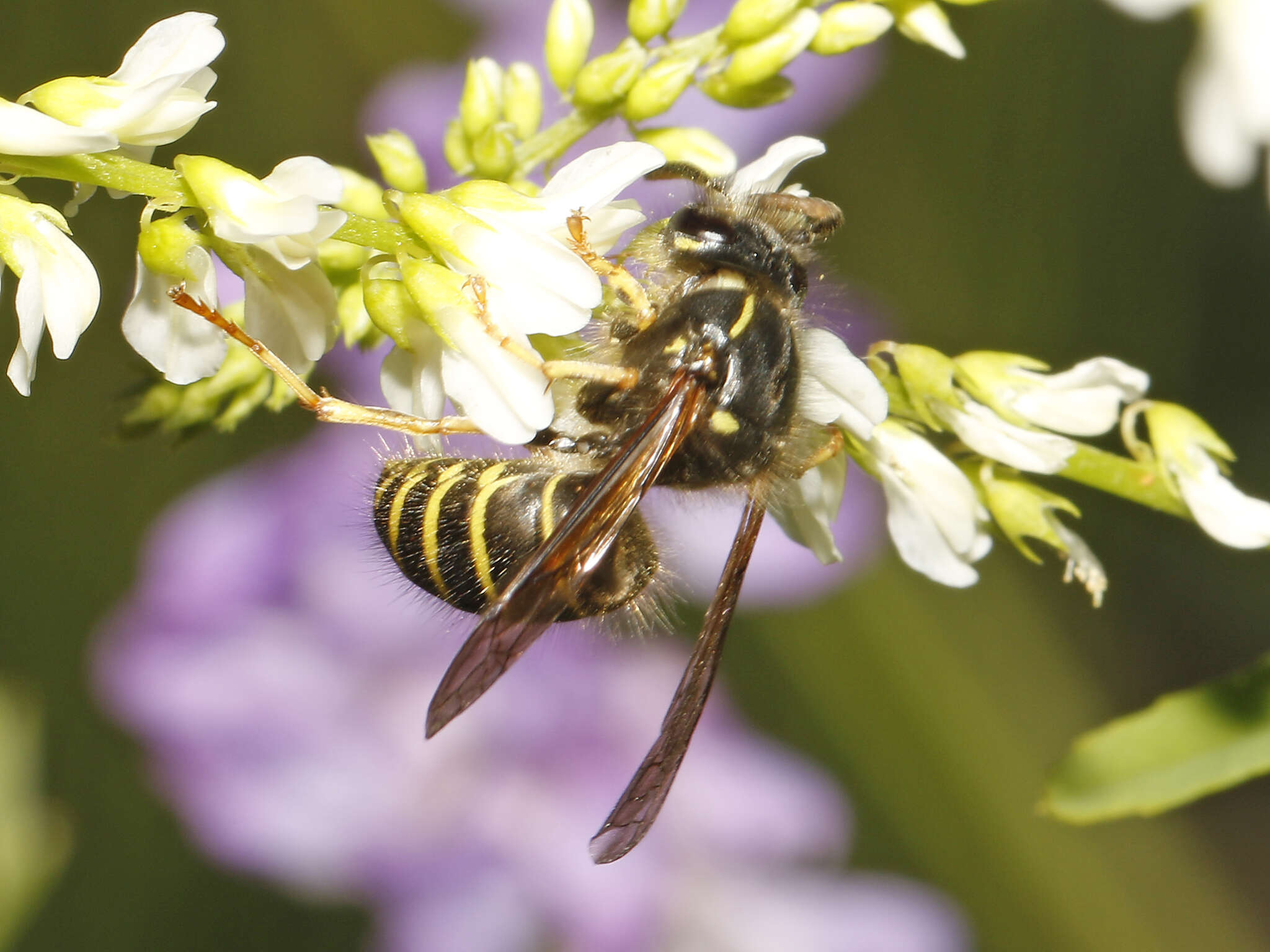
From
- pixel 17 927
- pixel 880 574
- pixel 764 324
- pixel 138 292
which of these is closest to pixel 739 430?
pixel 764 324

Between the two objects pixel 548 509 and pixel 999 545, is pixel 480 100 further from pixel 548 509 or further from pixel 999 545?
pixel 999 545

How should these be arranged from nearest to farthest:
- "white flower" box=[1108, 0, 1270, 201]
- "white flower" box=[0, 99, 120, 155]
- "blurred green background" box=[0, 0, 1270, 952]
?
"white flower" box=[0, 99, 120, 155] → "white flower" box=[1108, 0, 1270, 201] → "blurred green background" box=[0, 0, 1270, 952]

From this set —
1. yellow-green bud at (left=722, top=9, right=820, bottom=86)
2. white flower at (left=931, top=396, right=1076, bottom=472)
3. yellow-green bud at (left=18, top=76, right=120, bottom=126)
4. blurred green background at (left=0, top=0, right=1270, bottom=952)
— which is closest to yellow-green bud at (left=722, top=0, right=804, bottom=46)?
yellow-green bud at (left=722, top=9, right=820, bottom=86)

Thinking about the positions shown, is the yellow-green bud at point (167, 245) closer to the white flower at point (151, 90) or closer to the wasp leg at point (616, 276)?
the white flower at point (151, 90)

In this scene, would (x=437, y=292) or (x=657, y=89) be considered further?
(x=657, y=89)

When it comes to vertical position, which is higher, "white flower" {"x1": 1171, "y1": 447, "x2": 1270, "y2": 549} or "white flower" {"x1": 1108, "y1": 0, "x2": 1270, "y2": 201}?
"white flower" {"x1": 1108, "y1": 0, "x2": 1270, "y2": 201}

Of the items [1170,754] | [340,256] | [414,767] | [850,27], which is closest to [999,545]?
[414,767]

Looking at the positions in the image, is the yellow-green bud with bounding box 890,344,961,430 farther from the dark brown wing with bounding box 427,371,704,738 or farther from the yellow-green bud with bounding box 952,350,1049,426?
the dark brown wing with bounding box 427,371,704,738
